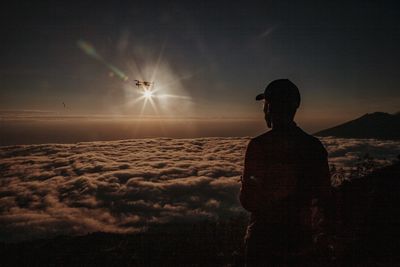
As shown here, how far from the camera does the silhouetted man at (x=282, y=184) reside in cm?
308

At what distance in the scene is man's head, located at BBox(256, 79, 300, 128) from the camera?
10.4 ft

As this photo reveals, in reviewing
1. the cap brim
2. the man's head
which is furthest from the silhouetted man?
the cap brim

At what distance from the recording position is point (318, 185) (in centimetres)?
327

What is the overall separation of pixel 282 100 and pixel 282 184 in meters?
1.02

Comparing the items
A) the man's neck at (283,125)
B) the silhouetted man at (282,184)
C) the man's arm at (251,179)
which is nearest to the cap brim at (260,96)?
the silhouetted man at (282,184)

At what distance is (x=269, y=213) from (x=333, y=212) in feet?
3.76

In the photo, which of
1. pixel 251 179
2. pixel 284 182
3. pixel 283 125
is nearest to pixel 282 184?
pixel 284 182

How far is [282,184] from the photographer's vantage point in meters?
3.11

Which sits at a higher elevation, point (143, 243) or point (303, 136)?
point (303, 136)

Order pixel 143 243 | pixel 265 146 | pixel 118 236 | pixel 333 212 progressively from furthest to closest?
pixel 118 236 < pixel 143 243 < pixel 333 212 < pixel 265 146

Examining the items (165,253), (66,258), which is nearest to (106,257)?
(66,258)

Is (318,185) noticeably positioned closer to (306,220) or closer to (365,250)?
(306,220)

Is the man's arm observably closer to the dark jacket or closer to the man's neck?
the dark jacket

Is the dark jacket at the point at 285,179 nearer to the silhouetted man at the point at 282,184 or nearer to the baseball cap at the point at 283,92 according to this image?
the silhouetted man at the point at 282,184
